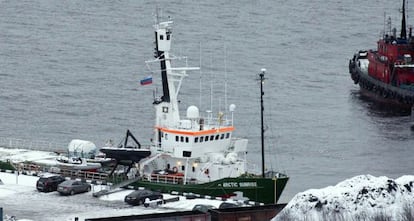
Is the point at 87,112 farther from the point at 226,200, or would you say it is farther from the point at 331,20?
the point at 331,20

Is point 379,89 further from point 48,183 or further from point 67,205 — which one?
point 67,205

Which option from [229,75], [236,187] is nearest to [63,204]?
[236,187]

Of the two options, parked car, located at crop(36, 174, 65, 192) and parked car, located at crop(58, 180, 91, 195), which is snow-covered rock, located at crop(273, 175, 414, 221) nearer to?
A: parked car, located at crop(58, 180, 91, 195)

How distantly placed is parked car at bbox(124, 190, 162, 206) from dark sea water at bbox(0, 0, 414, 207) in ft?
45.2

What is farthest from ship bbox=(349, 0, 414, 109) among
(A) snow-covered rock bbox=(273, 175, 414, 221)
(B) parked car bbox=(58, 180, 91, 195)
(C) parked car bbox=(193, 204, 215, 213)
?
(A) snow-covered rock bbox=(273, 175, 414, 221)

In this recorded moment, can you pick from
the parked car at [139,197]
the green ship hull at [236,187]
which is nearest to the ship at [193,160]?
the green ship hull at [236,187]

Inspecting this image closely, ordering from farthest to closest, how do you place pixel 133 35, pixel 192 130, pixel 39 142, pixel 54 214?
pixel 133 35 < pixel 39 142 < pixel 192 130 < pixel 54 214

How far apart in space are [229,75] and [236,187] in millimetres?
52784

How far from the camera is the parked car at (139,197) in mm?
83062

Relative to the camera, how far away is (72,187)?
282 ft

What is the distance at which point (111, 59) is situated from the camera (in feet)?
491

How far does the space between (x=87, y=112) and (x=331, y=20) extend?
62805 mm

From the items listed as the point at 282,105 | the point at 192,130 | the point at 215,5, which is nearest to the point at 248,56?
the point at 282,105

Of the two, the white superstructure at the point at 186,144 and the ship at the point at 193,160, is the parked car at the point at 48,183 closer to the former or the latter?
the ship at the point at 193,160
